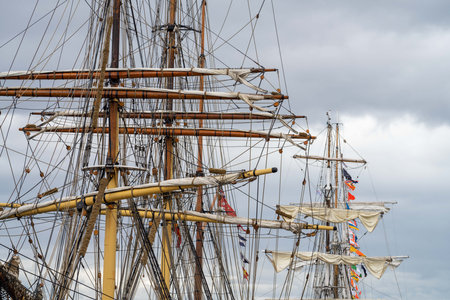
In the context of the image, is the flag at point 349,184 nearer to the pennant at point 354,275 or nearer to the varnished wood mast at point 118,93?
the pennant at point 354,275

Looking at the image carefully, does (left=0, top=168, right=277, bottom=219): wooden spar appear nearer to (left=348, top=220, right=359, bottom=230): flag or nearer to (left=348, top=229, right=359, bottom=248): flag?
(left=348, top=220, right=359, bottom=230): flag

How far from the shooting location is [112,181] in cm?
3969

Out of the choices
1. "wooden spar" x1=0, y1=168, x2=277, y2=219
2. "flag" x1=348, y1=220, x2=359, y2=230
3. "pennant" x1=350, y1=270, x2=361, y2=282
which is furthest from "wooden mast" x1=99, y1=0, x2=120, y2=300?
"pennant" x1=350, y1=270, x2=361, y2=282

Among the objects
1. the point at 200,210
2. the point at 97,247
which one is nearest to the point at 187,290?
the point at 200,210

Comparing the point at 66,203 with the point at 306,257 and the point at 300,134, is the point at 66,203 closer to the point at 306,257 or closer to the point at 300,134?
the point at 300,134

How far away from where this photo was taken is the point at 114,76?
40375mm

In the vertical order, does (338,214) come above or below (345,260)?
above

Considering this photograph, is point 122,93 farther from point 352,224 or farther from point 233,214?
point 352,224

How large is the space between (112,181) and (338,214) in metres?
33.4

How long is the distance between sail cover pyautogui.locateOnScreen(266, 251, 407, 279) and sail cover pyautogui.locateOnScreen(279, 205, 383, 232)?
271 centimetres

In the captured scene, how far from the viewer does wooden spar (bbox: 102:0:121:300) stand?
3794 centimetres

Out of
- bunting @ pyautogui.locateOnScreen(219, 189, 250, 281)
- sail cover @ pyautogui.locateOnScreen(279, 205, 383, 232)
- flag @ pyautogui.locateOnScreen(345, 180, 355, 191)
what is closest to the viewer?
bunting @ pyautogui.locateOnScreen(219, 189, 250, 281)

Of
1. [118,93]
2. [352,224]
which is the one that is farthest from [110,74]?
[352,224]

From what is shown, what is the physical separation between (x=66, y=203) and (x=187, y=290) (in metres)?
11.5
